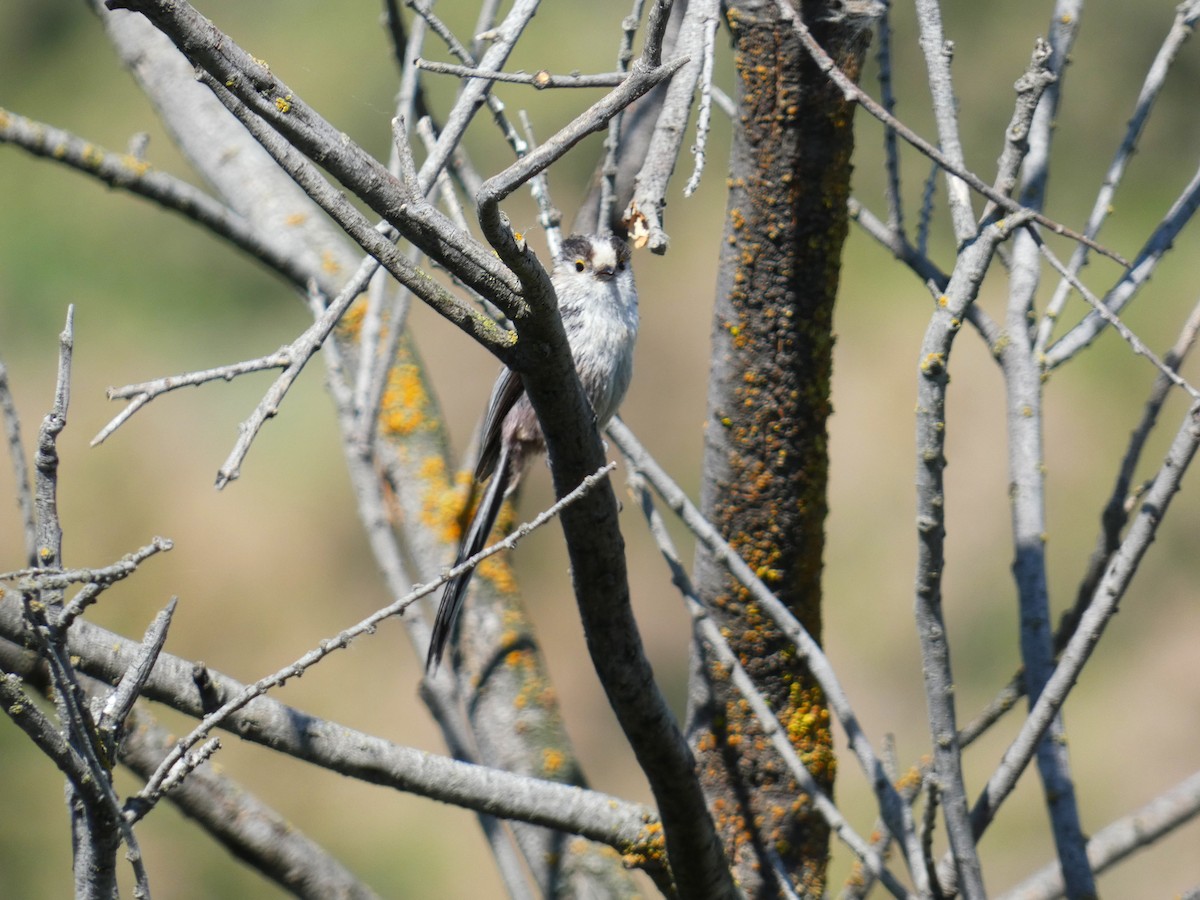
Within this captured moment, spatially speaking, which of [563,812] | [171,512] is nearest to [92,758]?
[563,812]

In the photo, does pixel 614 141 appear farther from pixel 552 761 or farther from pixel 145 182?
pixel 552 761

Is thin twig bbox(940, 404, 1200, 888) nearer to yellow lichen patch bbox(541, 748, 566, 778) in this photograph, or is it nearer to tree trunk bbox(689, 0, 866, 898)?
tree trunk bbox(689, 0, 866, 898)

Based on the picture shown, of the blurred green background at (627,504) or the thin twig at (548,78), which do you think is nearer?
the thin twig at (548,78)

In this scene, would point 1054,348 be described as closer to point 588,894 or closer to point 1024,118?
point 1024,118

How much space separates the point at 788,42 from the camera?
6.28 feet

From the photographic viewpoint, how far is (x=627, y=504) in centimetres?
525

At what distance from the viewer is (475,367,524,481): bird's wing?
107 inches

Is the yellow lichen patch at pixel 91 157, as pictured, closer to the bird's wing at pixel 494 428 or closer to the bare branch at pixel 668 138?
the bird's wing at pixel 494 428

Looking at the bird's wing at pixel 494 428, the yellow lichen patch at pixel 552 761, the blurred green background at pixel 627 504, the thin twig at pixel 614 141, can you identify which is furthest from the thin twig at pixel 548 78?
the blurred green background at pixel 627 504

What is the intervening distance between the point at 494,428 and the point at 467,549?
0.38 m

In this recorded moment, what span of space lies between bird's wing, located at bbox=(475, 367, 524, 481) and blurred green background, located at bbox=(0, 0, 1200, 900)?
2.19 m

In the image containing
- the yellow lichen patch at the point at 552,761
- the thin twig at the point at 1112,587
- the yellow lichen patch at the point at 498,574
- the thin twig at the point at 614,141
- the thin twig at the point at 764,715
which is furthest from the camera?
the yellow lichen patch at the point at 498,574

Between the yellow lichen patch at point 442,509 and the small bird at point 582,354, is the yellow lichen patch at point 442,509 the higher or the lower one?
the lower one

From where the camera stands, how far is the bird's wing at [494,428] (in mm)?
Result: 2713
